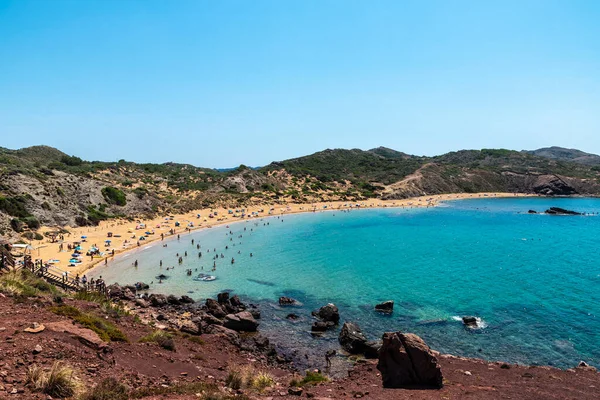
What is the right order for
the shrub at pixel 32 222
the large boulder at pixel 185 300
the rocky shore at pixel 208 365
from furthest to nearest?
the shrub at pixel 32 222 → the large boulder at pixel 185 300 → the rocky shore at pixel 208 365

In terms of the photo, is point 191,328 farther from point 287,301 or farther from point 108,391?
point 108,391

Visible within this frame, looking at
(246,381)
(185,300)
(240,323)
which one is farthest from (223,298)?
(246,381)

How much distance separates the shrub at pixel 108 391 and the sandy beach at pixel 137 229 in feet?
108

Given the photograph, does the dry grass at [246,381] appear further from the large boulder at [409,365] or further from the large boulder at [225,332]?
the large boulder at [225,332]

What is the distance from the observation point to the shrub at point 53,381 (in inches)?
448

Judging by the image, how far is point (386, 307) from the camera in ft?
108

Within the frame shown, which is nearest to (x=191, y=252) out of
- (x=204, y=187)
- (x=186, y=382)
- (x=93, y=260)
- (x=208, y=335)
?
(x=93, y=260)

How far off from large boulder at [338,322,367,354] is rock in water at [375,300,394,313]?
18.4ft

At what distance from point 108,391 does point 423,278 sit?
37987mm

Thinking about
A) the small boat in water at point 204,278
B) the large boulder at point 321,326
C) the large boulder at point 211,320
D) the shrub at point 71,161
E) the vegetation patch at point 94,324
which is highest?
the shrub at point 71,161

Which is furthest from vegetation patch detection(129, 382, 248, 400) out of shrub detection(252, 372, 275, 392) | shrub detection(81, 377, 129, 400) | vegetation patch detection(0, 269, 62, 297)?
vegetation patch detection(0, 269, 62, 297)

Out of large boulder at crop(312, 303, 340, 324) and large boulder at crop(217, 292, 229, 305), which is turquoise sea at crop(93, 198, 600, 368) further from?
large boulder at crop(217, 292, 229, 305)

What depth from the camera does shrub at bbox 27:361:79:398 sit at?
448 inches

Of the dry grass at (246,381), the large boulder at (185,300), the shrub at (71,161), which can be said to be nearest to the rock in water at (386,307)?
the dry grass at (246,381)
